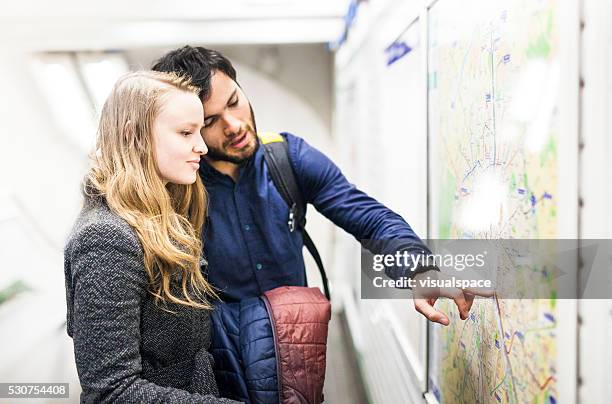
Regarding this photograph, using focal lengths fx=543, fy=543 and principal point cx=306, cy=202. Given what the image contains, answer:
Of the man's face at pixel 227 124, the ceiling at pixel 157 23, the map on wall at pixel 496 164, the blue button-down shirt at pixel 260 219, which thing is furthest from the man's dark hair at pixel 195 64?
the ceiling at pixel 157 23

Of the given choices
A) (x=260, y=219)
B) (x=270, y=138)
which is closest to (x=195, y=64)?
(x=270, y=138)

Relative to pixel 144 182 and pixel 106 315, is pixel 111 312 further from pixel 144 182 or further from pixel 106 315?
pixel 144 182

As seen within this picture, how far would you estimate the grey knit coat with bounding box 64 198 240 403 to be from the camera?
2.68 feet

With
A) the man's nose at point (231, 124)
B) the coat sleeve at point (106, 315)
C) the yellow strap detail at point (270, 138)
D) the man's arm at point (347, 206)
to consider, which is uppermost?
the man's nose at point (231, 124)

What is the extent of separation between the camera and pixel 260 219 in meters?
1.18

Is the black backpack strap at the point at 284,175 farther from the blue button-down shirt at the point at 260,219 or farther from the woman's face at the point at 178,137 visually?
the woman's face at the point at 178,137

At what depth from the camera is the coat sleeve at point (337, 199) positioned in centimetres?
116

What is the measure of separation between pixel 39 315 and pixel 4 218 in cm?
39

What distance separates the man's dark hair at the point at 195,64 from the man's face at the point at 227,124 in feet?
0.05

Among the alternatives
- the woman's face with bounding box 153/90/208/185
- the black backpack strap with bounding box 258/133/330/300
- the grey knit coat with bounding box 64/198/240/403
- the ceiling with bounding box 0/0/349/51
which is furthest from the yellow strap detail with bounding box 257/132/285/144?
the ceiling with bounding box 0/0/349/51

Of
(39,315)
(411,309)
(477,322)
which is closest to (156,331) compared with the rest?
(477,322)

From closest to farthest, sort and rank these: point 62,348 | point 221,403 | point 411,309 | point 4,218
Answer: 1. point 221,403
2. point 411,309
3. point 62,348
4. point 4,218

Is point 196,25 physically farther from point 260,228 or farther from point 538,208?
point 538,208

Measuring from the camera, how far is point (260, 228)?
3.89 ft
